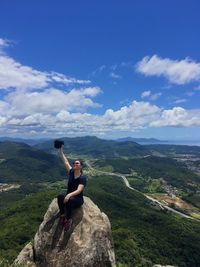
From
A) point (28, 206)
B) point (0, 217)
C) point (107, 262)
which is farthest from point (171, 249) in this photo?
point (107, 262)

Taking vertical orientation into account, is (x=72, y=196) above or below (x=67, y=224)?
above

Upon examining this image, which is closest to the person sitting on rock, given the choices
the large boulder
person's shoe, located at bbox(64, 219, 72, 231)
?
person's shoe, located at bbox(64, 219, 72, 231)

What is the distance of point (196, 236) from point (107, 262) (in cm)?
17387

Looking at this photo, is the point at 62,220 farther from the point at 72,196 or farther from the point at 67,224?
the point at 72,196

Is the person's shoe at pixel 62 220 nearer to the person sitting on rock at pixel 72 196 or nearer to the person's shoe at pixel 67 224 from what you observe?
the person sitting on rock at pixel 72 196

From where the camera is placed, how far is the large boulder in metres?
21.5

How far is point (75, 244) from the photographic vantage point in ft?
71.4

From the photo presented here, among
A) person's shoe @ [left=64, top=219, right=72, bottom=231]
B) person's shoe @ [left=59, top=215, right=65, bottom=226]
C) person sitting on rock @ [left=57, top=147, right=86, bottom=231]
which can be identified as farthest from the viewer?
person's shoe @ [left=59, top=215, right=65, bottom=226]

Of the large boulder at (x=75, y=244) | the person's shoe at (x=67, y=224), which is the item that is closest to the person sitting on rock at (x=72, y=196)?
the person's shoe at (x=67, y=224)

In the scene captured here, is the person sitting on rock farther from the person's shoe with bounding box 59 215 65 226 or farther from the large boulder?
the large boulder

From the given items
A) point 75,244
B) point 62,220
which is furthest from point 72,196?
point 75,244

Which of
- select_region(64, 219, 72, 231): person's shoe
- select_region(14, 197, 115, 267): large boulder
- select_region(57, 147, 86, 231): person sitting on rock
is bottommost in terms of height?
select_region(14, 197, 115, 267): large boulder

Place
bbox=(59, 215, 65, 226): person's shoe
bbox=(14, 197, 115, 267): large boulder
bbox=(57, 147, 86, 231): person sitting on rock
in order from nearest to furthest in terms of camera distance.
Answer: bbox=(14, 197, 115, 267): large boulder, bbox=(57, 147, 86, 231): person sitting on rock, bbox=(59, 215, 65, 226): person's shoe

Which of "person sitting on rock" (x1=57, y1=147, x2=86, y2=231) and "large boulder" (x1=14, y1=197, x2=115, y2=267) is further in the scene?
"person sitting on rock" (x1=57, y1=147, x2=86, y2=231)
